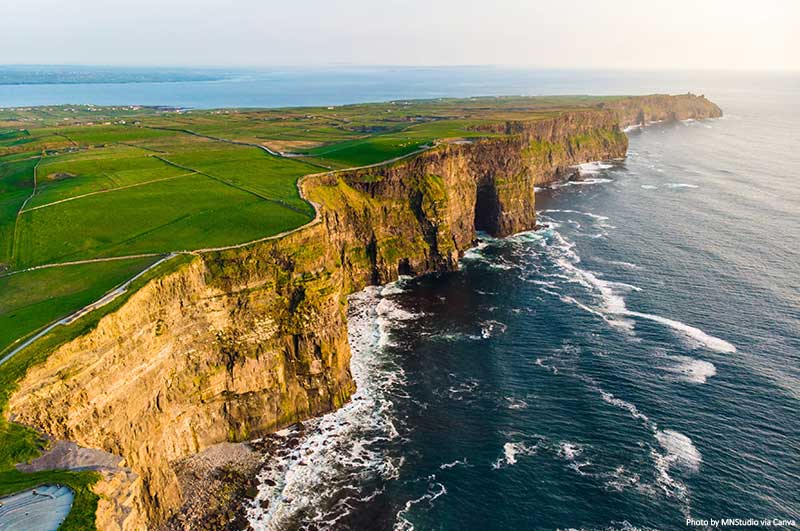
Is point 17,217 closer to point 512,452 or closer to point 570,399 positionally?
point 512,452

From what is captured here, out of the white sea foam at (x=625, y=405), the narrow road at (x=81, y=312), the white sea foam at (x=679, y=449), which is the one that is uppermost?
the narrow road at (x=81, y=312)

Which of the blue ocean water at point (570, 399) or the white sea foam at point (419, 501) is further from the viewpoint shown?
the blue ocean water at point (570, 399)

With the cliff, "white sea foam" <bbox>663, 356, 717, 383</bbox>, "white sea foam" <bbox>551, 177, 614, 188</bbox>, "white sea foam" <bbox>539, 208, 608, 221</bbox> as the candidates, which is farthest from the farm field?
"white sea foam" <bbox>663, 356, 717, 383</bbox>

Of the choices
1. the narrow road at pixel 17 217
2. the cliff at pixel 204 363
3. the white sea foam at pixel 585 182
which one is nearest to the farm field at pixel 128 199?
the narrow road at pixel 17 217

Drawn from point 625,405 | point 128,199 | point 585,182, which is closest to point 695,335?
point 625,405

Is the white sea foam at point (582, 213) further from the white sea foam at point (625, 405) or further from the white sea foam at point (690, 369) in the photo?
the white sea foam at point (625, 405)

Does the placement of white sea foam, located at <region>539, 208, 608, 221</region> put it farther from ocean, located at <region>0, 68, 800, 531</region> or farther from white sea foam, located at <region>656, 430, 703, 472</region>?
white sea foam, located at <region>656, 430, 703, 472</region>

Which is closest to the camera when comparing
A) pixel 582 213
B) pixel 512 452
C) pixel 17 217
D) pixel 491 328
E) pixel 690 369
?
pixel 512 452
